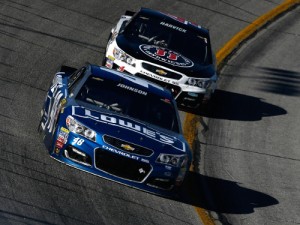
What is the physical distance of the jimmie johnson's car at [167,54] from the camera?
16297 millimetres

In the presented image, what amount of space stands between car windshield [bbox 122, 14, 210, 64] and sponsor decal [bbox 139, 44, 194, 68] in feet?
0.81

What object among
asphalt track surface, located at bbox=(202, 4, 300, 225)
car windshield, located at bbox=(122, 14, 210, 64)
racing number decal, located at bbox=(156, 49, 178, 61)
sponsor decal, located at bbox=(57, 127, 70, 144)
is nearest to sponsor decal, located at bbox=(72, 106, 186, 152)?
sponsor decal, located at bbox=(57, 127, 70, 144)

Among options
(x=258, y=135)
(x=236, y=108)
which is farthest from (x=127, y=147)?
(x=236, y=108)

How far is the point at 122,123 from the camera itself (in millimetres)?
12641

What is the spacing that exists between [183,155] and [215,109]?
16.5ft

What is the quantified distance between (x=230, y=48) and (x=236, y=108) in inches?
159

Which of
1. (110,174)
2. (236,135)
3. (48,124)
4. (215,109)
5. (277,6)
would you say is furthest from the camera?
(277,6)

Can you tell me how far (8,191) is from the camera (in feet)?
38.0

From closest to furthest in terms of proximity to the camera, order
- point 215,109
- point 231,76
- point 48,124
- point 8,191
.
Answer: point 8,191 < point 48,124 < point 215,109 < point 231,76

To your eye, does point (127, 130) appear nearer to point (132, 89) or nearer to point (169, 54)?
point (132, 89)

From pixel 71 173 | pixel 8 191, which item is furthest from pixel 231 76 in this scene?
pixel 8 191

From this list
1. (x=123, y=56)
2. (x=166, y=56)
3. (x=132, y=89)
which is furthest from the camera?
(x=166, y=56)

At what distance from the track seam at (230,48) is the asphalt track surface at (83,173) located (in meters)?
0.17

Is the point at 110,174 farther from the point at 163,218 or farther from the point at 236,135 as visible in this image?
the point at 236,135
